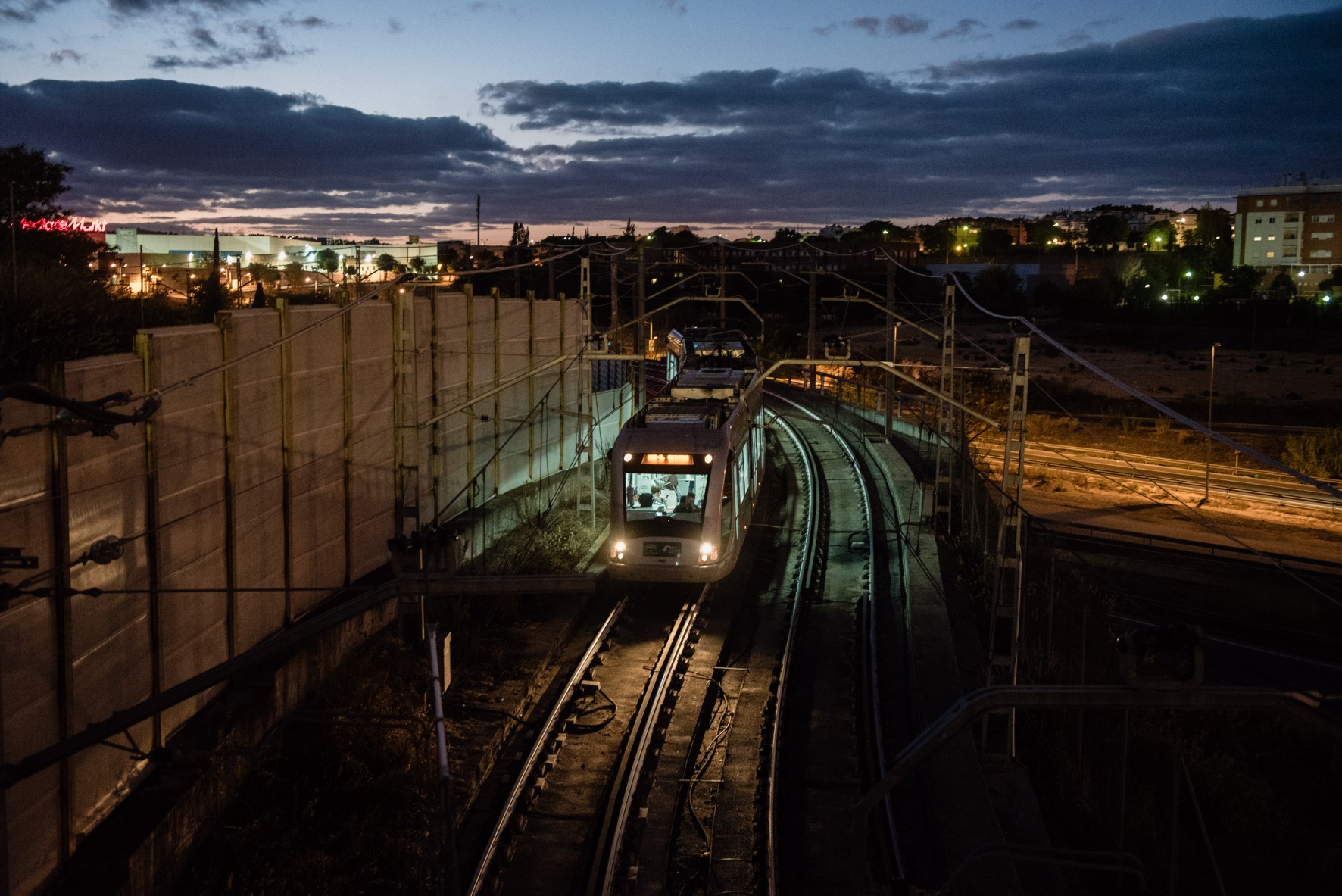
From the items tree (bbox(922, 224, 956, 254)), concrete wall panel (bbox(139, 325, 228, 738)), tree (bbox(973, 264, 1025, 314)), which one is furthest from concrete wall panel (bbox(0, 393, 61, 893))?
tree (bbox(922, 224, 956, 254))

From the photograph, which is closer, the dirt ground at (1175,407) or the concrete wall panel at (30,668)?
the concrete wall panel at (30,668)

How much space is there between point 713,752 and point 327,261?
3626 centimetres

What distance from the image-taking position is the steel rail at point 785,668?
1116 centimetres

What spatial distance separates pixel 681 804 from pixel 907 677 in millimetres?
5755

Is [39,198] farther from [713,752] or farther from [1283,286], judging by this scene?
[1283,286]

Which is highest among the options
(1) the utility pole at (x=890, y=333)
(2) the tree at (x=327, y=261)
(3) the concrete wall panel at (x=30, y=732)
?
(2) the tree at (x=327, y=261)

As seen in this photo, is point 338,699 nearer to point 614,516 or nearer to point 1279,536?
point 614,516

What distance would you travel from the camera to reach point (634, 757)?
43.3 feet

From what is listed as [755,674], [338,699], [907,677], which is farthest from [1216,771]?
[338,699]

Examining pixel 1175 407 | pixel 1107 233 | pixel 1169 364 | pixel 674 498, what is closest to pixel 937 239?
pixel 1107 233

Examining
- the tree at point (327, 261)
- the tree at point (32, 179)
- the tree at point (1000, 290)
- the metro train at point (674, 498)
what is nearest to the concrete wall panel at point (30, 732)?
the metro train at point (674, 498)

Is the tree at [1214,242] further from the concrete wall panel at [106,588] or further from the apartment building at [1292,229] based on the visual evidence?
the concrete wall panel at [106,588]

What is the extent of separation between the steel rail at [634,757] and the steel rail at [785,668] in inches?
59.7

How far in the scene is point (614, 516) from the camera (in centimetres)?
1875
